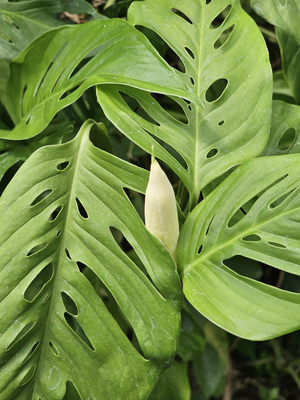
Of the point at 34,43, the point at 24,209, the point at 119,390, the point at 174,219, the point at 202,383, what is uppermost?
the point at 34,43

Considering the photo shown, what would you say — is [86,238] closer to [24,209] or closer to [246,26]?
[24,209]

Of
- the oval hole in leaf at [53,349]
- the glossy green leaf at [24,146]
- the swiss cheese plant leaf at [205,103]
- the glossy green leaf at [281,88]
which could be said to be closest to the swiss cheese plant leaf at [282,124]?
the swiss cheese plant leaf at [205,103]

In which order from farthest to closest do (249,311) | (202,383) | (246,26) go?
(202,383) < (246,26) < (249,311)

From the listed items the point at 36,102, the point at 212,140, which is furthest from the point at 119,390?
the point at 36,102

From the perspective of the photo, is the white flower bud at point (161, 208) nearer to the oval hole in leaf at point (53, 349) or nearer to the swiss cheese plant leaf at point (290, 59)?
the oval hole in leaf at point (53, 349)

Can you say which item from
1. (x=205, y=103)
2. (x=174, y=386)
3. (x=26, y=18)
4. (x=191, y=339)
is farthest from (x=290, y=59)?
(x=174, y=386)

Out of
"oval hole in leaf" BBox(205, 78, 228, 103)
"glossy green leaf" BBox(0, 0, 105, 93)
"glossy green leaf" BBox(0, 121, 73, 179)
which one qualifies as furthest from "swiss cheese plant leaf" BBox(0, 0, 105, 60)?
"oval hole in leaf" BBox(205, 78, 228, 103)

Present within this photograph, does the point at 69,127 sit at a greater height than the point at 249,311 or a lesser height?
greater
